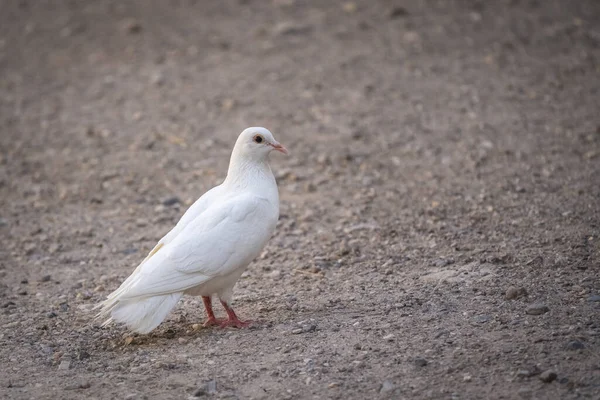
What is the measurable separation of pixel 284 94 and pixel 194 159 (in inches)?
77.7

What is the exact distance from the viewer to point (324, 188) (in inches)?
324

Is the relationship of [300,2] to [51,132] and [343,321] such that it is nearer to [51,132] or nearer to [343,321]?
[51,132]

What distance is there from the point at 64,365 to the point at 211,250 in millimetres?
1186

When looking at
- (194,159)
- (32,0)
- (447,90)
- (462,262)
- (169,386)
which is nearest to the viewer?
(169,386)

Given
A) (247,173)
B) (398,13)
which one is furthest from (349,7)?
(247,173)

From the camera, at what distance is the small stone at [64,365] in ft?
16.7

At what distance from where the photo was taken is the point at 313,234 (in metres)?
7.18

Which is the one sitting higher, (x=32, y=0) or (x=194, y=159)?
(x=32, y=0)

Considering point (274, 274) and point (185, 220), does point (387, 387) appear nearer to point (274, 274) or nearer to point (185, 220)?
point (185, 220)

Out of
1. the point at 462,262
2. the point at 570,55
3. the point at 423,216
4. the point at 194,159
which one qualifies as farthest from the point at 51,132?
the point at 570,55

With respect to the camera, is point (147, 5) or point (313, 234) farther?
point (147, 5)

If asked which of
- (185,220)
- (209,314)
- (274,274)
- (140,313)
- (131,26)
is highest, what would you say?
(131,26)

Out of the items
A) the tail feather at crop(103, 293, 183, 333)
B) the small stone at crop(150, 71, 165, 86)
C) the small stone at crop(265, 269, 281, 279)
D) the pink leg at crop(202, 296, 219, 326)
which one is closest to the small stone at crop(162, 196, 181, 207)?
the small stone at crop(265, 269, 281, 279)

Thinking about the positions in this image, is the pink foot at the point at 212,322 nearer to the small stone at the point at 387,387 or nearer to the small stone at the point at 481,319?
the small stone at the point at 387,387
